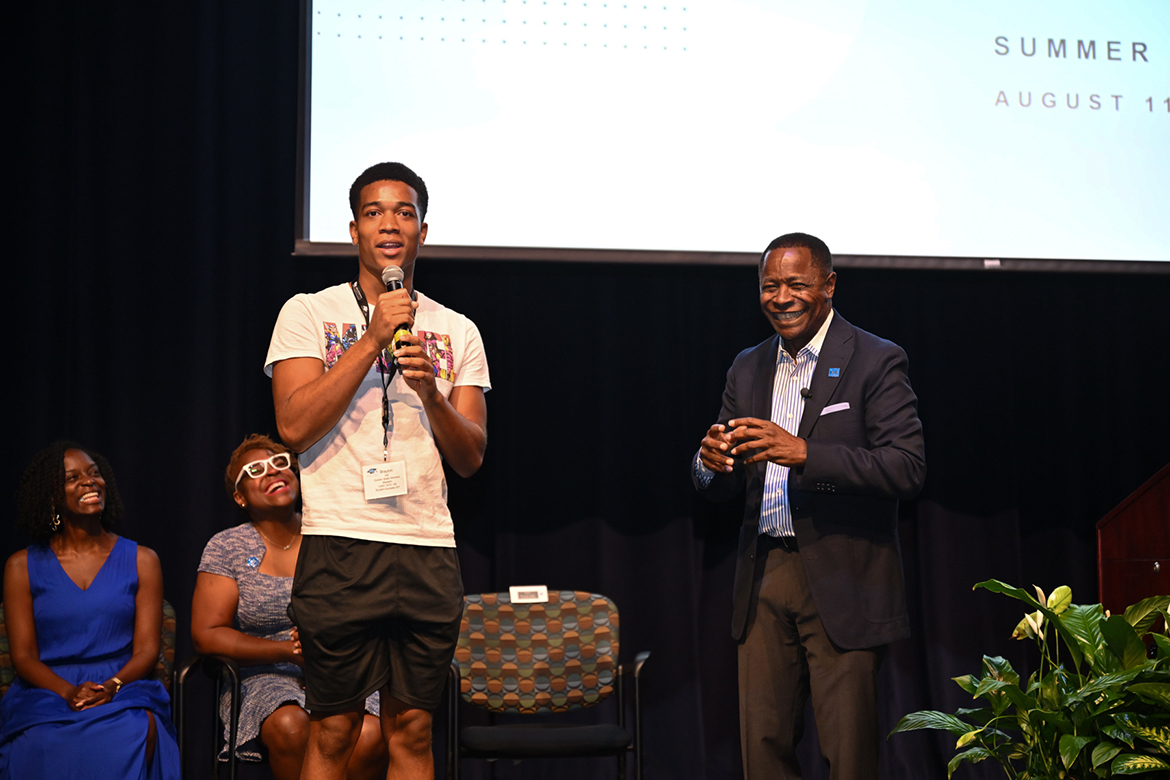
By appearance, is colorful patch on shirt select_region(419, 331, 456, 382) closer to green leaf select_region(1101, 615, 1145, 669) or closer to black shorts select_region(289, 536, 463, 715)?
black shorts select_region(289, 536, 463, 715)

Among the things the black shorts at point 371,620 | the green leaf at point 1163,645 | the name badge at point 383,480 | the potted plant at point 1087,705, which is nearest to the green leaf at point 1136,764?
the potted plant at point 1087,705

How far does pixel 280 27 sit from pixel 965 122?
8.80 ft

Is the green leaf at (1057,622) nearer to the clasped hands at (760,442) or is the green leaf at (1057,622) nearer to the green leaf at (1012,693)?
the green leaf at (1012,693)

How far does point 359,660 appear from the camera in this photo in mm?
1865

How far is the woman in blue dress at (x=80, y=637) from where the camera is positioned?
2.78 meters

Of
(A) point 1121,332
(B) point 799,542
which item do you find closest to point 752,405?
(B) point 799,542

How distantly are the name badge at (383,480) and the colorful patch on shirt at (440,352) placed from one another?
236 millimetres

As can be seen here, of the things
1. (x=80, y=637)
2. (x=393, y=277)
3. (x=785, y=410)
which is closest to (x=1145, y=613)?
(x=785, y=410)

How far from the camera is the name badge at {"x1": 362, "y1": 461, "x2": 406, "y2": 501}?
6.19ft

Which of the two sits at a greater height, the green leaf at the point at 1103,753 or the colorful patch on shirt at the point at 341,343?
the colorful patch on shirt at the point at 341,343

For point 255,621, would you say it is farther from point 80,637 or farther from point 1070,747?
point 1070,747

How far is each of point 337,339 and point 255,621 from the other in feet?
4.94

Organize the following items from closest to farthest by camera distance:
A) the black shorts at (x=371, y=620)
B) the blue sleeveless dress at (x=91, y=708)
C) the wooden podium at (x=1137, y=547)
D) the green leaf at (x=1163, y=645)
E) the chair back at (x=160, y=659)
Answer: the black shorts at (x=371, y=620), the green leaf at (x=1163, y=645), the blue sleeveless dress at (x=91, y=708), the chair back at (x=160, y=659), the wooden podium at (x=1137, y=547)

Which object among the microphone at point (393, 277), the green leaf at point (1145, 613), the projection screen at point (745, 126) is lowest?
the green leaf at point (1145, 613)
